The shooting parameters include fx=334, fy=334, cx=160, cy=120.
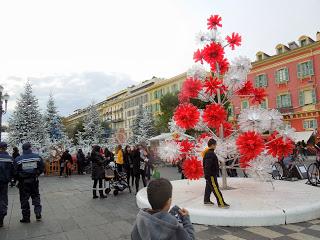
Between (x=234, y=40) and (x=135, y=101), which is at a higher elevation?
(x=135, y=101)

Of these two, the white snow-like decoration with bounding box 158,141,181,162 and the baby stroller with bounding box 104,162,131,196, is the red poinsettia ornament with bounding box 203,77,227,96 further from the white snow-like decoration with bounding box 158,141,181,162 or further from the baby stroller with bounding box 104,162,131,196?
the baby stroller with bounding box 104,162,131,196

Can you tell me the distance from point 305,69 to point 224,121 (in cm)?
3244

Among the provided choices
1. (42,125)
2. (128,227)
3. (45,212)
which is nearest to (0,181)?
(45,212)

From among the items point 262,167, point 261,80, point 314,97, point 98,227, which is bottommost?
point 98,227

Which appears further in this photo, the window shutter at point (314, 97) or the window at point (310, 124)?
the window shutter at point (314, 97)

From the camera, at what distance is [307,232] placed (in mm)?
6047

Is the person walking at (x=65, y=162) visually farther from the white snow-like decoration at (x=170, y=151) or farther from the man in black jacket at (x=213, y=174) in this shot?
the man in black jacket at (x=213, y=174)

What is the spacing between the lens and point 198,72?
33.7 ft

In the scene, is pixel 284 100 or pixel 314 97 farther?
pixel 284 100

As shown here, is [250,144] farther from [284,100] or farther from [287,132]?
[284,100]

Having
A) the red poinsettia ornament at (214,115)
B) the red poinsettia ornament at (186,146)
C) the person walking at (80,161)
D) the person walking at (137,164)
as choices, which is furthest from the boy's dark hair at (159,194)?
the person walking at (80,161)

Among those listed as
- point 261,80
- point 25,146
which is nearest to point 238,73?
point 25,146

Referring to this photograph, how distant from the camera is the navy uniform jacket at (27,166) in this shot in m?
7.48

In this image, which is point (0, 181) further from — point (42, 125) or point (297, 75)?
point (297, 75)
